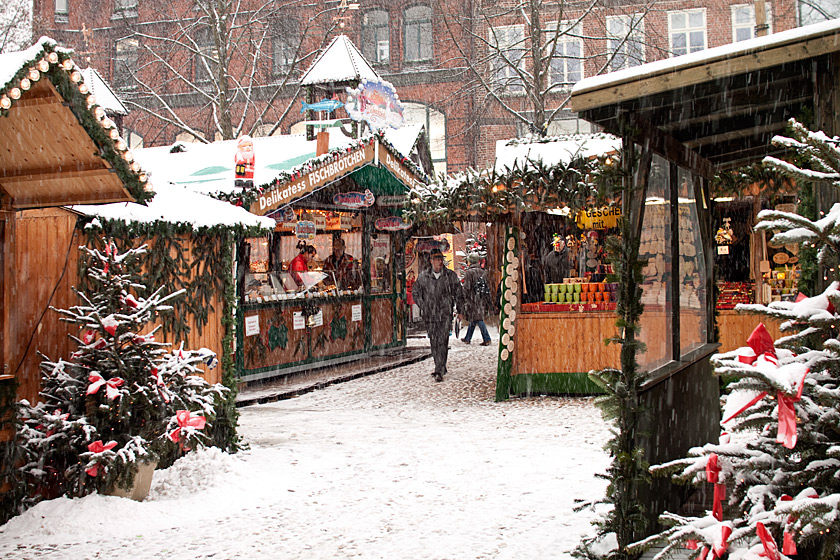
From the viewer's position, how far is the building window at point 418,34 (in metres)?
30.2

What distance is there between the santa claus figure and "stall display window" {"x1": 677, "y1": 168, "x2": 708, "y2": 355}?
20.6 ft

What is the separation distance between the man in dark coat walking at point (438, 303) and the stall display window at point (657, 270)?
7.23m

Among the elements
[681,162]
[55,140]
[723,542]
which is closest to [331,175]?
[55,140]

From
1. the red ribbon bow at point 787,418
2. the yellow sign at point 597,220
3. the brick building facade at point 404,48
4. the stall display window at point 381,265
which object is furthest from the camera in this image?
the brick building facade at point 404,48

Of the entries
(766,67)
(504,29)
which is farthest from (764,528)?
(504,29)

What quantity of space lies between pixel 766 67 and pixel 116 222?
17.0 feet

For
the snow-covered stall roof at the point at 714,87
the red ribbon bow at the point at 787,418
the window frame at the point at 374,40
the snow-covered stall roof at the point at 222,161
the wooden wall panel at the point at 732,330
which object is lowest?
the wooden wall panel at the point at 732,330

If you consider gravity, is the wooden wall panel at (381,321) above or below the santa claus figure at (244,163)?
below

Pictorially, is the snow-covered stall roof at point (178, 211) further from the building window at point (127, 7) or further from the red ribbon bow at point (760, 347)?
the building window at point (127, 7)

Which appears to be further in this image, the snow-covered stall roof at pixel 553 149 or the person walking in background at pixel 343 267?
the person walking in background at pixel 343 267

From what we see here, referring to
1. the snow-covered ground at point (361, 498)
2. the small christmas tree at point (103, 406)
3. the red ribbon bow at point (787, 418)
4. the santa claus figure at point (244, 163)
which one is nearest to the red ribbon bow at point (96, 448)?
the small christmas tree at point (103, 406)

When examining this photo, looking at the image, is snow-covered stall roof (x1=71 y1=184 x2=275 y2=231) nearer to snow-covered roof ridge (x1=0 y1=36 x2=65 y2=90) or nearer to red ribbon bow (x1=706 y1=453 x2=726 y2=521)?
snow-covered roof ridge (x1=0 y1=36 x2=65 y2=90)

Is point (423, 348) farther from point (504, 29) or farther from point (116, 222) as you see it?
point (504, 29)

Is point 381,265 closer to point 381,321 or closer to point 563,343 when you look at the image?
point 381,321
